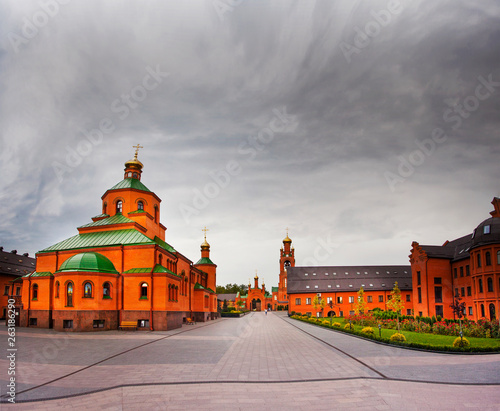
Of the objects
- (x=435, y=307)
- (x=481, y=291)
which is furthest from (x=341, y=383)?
(x=435, y=307)

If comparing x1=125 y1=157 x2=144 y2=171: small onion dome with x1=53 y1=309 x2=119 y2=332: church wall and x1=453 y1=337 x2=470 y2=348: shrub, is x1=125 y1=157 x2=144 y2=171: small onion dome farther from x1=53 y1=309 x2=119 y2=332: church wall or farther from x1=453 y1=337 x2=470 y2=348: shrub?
x1=453 y1=337 x2=470 y2=348: shrub

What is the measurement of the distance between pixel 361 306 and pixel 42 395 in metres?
36.5

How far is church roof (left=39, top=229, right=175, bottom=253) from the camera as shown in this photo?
110ft

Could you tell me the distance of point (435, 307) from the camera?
4488 cm

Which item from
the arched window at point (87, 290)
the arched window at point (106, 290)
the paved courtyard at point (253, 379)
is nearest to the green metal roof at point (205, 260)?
the arched window at point (106, 290)

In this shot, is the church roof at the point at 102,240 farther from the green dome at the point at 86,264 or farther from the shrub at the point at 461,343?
the shrub at the point at 461,343

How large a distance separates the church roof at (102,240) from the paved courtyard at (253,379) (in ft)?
51.2

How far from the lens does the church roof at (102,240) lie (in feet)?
110

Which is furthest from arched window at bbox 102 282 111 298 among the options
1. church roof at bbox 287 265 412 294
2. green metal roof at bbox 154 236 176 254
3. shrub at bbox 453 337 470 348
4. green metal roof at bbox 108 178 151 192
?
church roof at bbox 287 265 412 294

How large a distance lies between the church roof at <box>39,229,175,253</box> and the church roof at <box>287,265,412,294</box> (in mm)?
42933

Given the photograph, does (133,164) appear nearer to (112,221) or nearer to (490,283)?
(112,221)

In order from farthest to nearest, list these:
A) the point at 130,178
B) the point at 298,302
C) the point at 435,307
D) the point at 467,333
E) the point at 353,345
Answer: the point at 298,302 → the point at 435,307 → the point at 130,178 → the point at 467,333 → the point at 353,345

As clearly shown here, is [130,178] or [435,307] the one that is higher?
[130,178]

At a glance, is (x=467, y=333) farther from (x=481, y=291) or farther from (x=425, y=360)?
(x=481, y=291)
